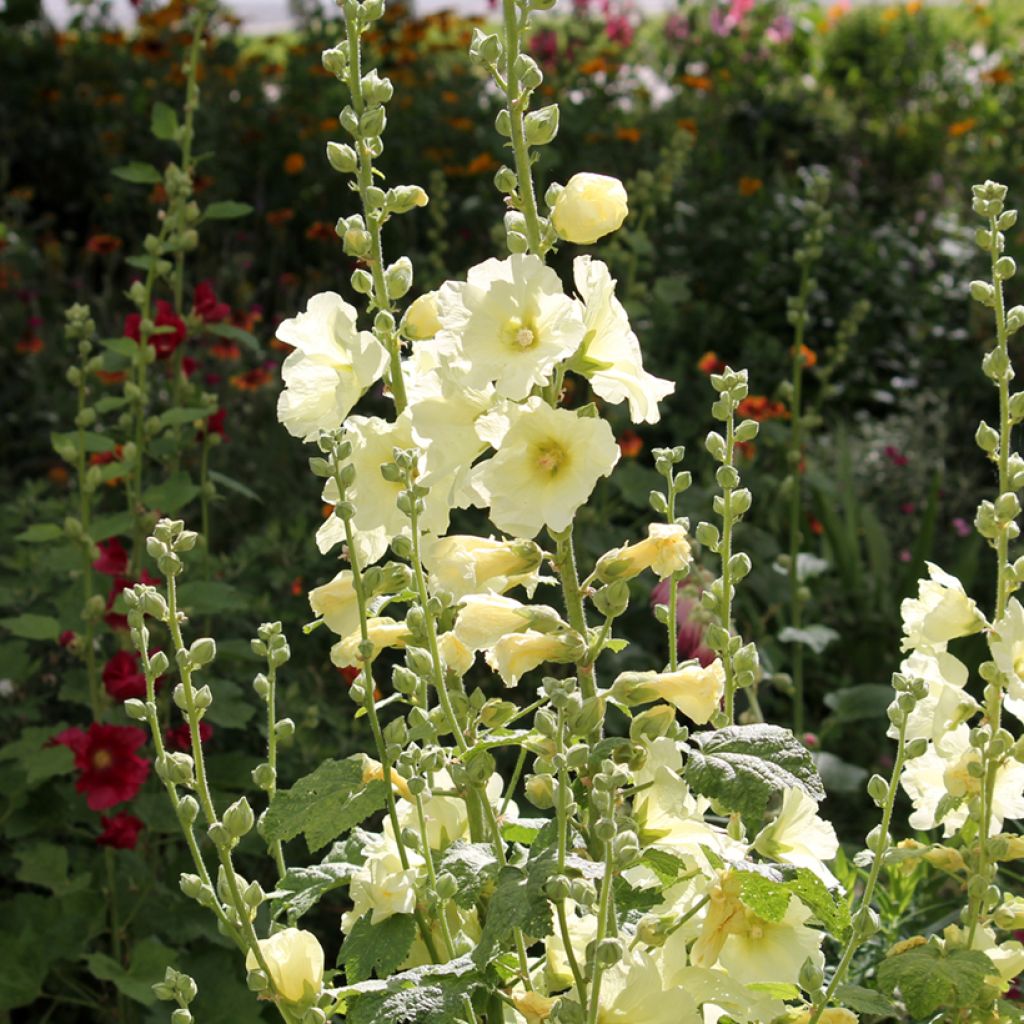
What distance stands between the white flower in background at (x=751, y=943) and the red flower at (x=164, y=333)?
1776 millimetres

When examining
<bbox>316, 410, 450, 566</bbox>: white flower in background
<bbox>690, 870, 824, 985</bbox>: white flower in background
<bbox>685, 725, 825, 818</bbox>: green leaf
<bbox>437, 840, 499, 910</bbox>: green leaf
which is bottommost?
<bbox>690, 870, 824, 985</bbox>: white flower in background

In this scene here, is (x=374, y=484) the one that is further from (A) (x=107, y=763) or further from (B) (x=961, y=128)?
(B) (x=961, y=128)

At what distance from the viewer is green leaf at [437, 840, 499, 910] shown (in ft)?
4.03

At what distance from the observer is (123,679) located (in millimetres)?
2371

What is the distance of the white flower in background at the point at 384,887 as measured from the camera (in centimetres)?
124

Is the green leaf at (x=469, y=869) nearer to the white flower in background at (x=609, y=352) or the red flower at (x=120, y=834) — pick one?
the white flower in background at (x=609, y=352)

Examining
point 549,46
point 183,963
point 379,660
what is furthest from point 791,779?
point 549,46

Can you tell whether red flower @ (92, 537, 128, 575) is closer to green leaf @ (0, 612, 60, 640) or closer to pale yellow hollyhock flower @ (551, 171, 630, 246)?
green leaf @ (0, 612, 60, 640)

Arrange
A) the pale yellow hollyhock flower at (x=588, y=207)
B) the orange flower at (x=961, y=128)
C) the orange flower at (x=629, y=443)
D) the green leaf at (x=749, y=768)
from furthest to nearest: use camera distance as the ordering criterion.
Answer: the orange flower at (x=961, y=128), the orange flower at (x=629, y=443), the pale yellow hollyhock flower at (x=588, y=207), the green leaf at (x=749, y=768)

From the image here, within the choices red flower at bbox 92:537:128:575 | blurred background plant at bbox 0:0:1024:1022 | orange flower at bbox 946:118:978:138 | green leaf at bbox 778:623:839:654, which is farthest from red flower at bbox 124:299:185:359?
orange flower at bbox 946:118:978:138

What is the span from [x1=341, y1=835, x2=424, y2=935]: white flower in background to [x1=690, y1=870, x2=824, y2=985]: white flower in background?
0.24 metres

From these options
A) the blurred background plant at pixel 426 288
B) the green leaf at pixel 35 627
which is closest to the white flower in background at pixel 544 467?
the blurred background plant at pixel 426 288

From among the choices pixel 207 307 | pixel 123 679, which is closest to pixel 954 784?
pixel 123 679

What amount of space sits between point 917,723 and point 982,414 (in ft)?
10.6
